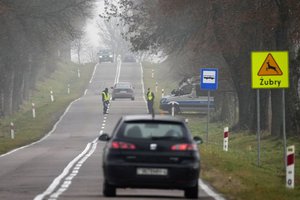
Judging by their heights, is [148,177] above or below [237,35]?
below

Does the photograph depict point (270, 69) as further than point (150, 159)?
Yes

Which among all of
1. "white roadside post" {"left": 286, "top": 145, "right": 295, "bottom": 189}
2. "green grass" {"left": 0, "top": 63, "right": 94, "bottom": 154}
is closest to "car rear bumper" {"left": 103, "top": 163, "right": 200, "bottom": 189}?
"white roadside post" {"left": 286, "top": 145, "right": 295, "bottom": 189}

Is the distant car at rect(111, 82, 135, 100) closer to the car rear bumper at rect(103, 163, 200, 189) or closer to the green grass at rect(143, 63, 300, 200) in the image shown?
the green grass at rect(143, 63, 300, 200)

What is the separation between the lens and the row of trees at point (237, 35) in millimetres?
34938

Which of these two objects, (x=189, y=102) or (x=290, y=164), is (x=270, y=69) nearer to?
(x=290, y=164)

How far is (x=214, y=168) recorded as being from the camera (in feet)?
78.2

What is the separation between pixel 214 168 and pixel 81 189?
599 centimetres

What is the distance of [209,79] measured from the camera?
114 feet

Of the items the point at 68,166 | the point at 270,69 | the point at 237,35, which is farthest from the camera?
the point at 237,35

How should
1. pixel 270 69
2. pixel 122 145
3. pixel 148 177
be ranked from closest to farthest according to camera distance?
pixel 148 177
pixel 122 145
pixel 270 69

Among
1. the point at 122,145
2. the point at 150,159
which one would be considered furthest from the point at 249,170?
the point at 122,145

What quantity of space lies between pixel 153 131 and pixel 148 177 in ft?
2.77

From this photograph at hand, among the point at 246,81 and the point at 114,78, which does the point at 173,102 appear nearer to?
the point at 246,81

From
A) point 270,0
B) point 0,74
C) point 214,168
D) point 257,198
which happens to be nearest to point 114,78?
point 0,74
